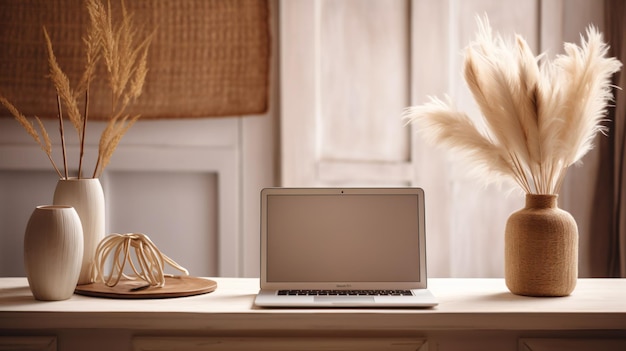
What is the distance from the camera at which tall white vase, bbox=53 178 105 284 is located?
1.51 meters

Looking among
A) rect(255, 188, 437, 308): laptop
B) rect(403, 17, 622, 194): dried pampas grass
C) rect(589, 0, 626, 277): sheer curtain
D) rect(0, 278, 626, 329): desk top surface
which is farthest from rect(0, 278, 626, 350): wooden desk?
rect(589, 0, 626, 277): sheer curtain

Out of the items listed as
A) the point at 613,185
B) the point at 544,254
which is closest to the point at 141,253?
the point at 544,254

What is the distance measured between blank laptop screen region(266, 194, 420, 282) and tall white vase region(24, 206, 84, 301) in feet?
1.24

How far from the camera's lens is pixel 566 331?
1342 mm

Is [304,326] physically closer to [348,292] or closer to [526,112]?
[348,292]

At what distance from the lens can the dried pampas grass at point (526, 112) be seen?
56.7 inches

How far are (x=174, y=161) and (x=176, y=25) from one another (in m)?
0.48

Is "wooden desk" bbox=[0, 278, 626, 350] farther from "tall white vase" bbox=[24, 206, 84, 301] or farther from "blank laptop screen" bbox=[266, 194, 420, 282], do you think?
"blank laptop screen" bbox=[266, 194, 420, 282]

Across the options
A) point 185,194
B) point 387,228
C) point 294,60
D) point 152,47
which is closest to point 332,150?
point 294,60

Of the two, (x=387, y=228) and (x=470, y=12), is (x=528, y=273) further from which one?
(x=470, y=12)

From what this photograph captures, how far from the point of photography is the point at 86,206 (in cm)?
151

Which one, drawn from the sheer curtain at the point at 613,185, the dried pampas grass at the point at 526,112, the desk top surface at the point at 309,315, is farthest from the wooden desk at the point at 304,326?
the sheer curtain at the point at 613,185

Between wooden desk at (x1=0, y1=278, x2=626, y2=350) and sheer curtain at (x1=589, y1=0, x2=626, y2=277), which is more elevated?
sheer curtain at (x1=589, y1=0, x2=626, y2=277)

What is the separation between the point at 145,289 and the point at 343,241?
0.41 metres
